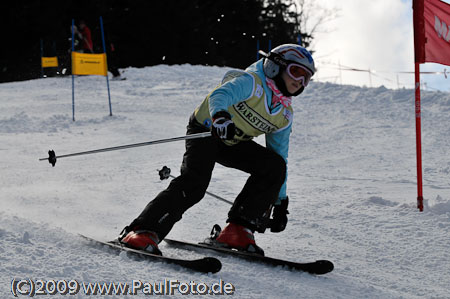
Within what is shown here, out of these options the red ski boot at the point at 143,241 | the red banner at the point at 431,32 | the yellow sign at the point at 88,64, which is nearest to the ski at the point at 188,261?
the red ski boot at the point at 143,241

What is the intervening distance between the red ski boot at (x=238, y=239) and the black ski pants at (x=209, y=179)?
41 mm

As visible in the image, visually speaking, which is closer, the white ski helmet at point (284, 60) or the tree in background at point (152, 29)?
the white ski helmet at point (284, 60)

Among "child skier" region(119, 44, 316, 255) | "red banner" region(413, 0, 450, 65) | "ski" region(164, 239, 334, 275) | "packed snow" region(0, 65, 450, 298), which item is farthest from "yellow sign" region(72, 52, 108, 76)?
"ski" region(164, 239, 334, 275)

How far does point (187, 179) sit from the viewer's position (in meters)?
3.23

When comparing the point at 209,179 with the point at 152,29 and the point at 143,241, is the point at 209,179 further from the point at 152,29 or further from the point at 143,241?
the point at 152,29

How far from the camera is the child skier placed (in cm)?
312

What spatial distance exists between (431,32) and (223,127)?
350cm

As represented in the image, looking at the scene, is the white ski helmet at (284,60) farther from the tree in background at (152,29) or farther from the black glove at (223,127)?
the tree in background at (152,29)

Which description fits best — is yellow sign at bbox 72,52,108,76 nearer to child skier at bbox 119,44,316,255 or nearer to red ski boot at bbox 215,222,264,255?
child skier at bbox 119,44,316,255

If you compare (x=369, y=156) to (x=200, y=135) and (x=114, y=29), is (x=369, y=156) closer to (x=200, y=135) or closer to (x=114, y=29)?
(x=200, y=135)

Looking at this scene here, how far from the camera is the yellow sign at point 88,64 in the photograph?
1128 cm

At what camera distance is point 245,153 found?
11.3ft

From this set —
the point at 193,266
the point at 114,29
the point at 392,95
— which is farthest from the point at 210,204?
the point at 114,29

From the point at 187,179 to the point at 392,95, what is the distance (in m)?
10.3
